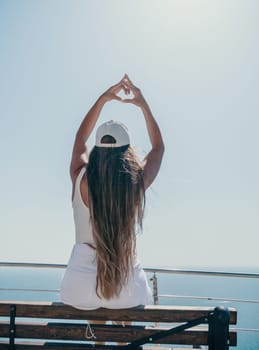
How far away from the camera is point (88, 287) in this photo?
1.39 metres

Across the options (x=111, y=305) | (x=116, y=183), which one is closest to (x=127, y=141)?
(x=116, y=183)

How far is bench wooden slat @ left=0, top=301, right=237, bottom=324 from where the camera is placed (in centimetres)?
132

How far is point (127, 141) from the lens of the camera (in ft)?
5.06

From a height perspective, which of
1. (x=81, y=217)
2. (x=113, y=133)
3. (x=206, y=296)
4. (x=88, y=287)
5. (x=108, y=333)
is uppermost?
(x=206, y=296)

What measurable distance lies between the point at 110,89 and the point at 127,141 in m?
0.34

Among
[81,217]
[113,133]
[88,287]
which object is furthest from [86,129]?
[88,287]

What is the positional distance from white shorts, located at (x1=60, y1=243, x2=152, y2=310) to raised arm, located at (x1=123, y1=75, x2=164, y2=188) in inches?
14.0

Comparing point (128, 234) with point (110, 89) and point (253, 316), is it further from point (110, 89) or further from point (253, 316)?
point (253, 316)

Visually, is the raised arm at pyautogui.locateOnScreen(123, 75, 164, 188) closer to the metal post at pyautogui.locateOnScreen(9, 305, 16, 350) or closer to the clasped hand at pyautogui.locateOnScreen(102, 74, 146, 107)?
the clasped hand at pyautogui.locateOnScreen(102, 74, 146, 107)

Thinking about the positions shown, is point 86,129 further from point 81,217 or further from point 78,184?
point 81,217

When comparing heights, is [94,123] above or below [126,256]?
above

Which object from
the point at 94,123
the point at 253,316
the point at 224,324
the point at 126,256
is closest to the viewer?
the point at 224,324

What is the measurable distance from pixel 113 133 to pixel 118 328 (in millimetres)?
720

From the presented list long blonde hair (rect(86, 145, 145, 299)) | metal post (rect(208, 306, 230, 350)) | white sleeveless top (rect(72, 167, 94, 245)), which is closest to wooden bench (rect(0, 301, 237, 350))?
metal post (rect(208, 306, 230, 350))
